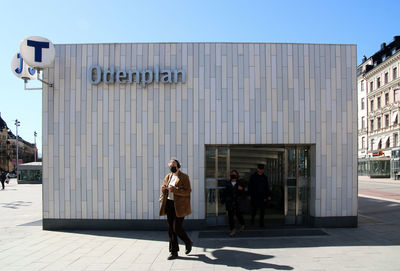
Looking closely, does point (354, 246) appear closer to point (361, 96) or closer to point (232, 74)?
point (232, 74)

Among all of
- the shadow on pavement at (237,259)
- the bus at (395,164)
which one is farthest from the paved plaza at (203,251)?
the bus at (395,164)

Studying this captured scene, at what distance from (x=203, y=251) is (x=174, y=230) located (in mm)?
808

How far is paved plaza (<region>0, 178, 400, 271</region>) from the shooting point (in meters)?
5.84

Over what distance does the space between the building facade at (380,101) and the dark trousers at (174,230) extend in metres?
44.0

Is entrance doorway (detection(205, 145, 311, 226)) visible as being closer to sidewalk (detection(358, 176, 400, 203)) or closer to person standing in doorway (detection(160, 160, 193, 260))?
person standing in doorway (detection(160, 160, 193, 260))

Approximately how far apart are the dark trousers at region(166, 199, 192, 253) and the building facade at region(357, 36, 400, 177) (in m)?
44.0

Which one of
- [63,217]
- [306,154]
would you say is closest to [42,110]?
[63,217]

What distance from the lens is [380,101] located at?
4997 cm

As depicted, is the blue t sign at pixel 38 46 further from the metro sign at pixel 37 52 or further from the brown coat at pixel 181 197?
the brown coat at pixel 181 197

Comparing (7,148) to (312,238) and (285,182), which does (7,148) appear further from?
(312,238)

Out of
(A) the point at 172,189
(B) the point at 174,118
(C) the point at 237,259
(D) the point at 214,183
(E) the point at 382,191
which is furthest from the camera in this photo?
(E) the point at 382,191

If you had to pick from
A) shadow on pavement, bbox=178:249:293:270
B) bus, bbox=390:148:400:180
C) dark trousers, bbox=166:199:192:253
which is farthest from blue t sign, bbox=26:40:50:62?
bus, bbox=390:148:400:180

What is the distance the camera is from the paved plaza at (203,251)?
19.2 feet

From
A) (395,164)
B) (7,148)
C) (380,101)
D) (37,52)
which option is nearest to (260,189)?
(37,52)
